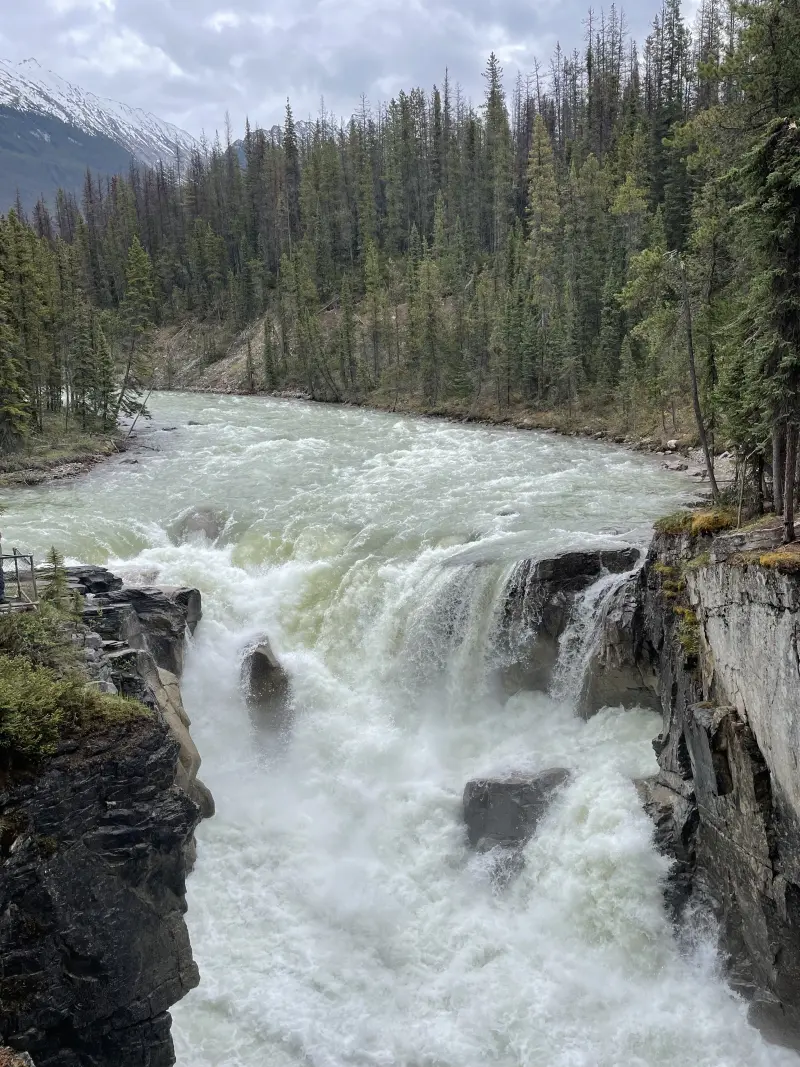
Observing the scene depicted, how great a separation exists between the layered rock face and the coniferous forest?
2459mm

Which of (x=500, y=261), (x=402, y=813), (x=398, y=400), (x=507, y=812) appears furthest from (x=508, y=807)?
(x=500, y=261)

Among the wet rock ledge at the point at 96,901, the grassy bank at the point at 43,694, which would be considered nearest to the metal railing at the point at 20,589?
the grassy bank at the point at 43,694

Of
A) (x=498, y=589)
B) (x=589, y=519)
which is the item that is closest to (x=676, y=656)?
(x=498, y=589)

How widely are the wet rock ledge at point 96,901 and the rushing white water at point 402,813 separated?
83.6 inches

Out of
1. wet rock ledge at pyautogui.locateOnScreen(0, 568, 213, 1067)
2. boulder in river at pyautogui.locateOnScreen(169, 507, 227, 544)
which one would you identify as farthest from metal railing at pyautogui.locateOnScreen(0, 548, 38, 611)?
boulder in river at pyautogui.locateOnScreen(169, 507, 227, 544)

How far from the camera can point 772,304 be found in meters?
14.6

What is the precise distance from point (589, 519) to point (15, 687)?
817 inches

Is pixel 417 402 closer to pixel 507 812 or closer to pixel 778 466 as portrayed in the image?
pixel 778 466

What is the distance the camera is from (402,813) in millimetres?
18609

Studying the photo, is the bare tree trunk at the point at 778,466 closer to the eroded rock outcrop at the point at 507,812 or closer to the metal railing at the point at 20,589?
the eroded rock outcrop at the point at 507,812

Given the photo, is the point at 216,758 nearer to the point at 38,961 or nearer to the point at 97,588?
the point at 97,588

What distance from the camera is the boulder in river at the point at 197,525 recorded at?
30.6 meters

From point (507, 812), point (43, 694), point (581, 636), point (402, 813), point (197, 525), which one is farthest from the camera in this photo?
point (197, 525)

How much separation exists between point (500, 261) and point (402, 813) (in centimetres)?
6842
